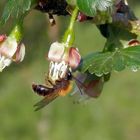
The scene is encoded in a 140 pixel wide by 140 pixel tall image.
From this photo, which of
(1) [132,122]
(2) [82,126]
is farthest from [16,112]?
(1) [132,122]

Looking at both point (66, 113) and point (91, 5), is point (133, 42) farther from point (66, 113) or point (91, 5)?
point (66, 113)

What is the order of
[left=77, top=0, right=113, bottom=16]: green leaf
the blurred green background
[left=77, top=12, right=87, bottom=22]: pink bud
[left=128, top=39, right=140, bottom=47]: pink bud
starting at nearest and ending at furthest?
[left=77, top=0, right=113, bottom=16]: green leaf, [left=77, top=12, right=87, bottom=22]: pink bud, [left=128, top=39, right=140, bottom=47]: pink bud, the blurred green background

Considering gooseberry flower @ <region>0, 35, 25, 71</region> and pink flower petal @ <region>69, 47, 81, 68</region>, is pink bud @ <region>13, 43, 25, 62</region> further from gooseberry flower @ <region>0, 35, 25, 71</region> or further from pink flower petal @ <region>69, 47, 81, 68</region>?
pink flower petal @ <region>69, 47, 81, 68</region>

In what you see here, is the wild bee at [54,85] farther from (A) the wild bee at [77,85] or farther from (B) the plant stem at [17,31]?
(B) the plant stem at [17,31]

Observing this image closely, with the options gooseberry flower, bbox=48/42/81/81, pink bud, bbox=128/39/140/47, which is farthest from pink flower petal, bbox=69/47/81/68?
pink bud, bbox=128/39/140/47

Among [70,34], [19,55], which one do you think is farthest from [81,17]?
[19,55]

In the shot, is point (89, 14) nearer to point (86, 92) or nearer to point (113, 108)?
point (86, 92)
